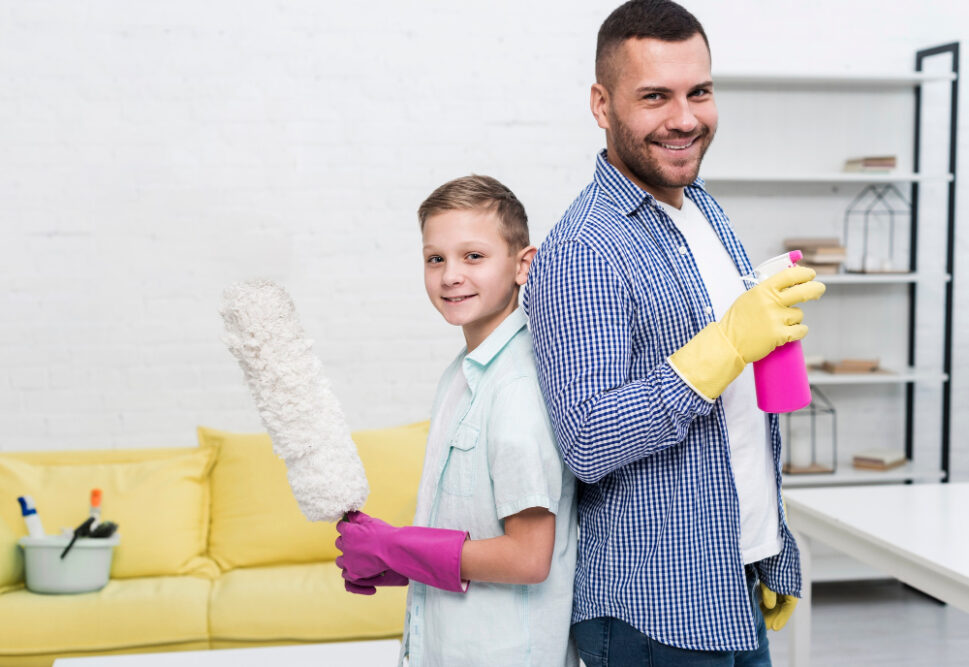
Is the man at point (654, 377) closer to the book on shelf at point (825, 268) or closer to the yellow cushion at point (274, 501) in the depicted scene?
the yellow cushion at point (274, 501)

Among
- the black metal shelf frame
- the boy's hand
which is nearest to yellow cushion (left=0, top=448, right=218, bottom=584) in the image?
the boy's hand

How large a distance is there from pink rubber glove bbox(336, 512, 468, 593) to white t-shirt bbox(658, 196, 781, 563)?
1.27ft

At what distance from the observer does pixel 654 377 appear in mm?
1091

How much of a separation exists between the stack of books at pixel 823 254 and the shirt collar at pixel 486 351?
9.33 feet

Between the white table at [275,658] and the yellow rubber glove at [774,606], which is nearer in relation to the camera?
the yellow rubber glove at [774,606]

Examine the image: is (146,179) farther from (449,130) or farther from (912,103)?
(912,103)

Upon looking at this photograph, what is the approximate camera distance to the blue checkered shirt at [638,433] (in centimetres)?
108

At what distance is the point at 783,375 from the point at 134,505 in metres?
2.39

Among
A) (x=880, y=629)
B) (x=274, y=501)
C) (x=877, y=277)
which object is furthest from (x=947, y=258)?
(x=274, y=501)

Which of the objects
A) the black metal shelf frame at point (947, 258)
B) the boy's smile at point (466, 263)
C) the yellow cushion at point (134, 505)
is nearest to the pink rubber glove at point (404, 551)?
the boy's smile at point (466, 263)

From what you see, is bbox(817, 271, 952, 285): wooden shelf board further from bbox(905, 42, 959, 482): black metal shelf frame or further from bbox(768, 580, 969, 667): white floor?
bbox(768, 580, 969, 667): white floor

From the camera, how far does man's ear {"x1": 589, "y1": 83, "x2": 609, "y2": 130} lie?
126 centimetres

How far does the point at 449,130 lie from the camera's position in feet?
12.0

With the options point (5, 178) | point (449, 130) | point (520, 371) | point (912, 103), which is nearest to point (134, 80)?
point (5, 178)
